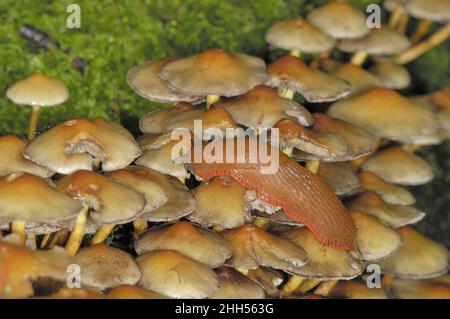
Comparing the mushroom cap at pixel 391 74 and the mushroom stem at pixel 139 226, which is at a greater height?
the mushroom cap at pixel 391 74

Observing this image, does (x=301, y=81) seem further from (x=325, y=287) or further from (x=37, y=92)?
(x=37, y=92)

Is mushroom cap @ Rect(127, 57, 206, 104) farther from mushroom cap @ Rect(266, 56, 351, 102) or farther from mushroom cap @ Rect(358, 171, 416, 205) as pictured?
mushroom cap @ Rect(358, 171, 416, 205)

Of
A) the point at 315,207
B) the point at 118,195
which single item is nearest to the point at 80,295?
the point at 118,195

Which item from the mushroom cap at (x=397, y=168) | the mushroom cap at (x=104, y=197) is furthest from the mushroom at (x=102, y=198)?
the mushroom cap at (x=397, y=168)

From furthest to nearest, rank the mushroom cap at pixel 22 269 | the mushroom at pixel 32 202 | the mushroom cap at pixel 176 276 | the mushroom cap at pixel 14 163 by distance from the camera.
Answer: the mushroom cap at pixel 14 163 → the mushroom cap at pixel 176 276 → the mushroom at pixel 32 202 → the mushroom cap at pixel 22 269

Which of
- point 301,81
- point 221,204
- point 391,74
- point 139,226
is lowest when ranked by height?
point 139,226

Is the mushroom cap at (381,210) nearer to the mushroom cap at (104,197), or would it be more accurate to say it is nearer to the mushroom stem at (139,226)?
the mushroom stem at (139,226)

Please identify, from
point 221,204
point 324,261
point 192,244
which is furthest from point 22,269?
point 324,261
